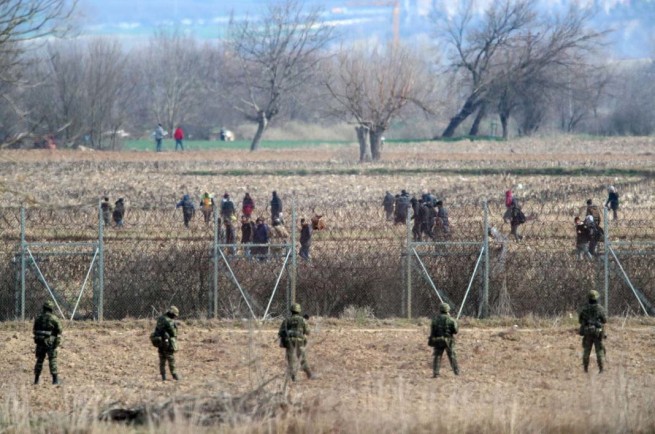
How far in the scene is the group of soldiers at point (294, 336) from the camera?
13.7 metres

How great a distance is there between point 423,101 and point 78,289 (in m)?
34.2

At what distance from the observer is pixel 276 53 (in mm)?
62344

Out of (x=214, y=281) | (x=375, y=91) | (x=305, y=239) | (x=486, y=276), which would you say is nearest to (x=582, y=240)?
(x=486, y=276)

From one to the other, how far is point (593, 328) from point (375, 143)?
3316cm

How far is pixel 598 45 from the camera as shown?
64625 mm

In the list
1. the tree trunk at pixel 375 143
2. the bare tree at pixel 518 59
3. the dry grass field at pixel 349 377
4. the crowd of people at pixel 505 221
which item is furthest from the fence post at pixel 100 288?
the bare tree at pixel 518 59

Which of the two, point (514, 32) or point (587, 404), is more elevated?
point (514, 32)

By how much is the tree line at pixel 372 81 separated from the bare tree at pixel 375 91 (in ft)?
0.23

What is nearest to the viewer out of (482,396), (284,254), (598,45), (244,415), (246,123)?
(244,415)

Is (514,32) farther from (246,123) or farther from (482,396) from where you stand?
(482,396)

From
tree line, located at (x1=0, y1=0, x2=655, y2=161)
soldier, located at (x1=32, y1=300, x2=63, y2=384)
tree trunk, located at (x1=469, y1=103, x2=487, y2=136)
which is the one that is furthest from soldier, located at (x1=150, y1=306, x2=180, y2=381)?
tree trunk, located at (x1=469, y1=103, x2=487, y2=136)

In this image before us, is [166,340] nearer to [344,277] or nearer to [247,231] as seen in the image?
[344,277]

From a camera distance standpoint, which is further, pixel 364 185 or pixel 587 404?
pixel 364 185

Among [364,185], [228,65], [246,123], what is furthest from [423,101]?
[246,123]
